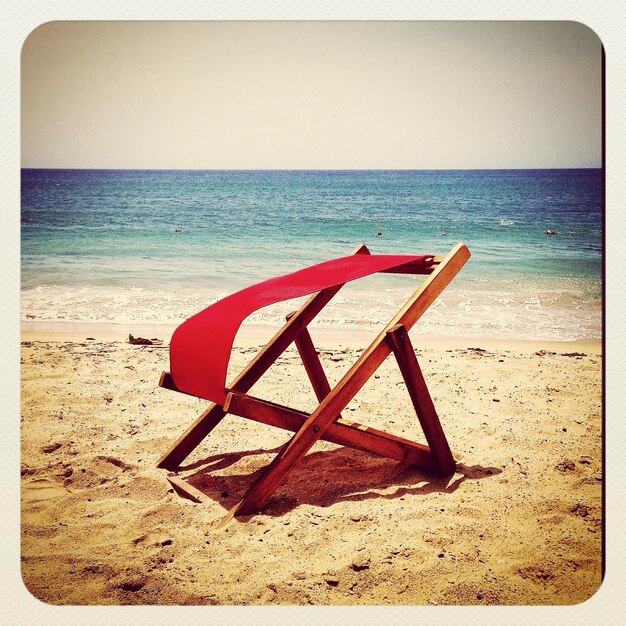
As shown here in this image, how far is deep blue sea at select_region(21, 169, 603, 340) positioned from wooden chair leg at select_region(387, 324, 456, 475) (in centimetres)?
132

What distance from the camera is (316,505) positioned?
2.73m

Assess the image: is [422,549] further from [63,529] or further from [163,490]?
[63,529]

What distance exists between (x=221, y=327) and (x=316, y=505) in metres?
0.83

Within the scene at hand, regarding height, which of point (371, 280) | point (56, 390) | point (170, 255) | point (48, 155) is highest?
point (48, 155)

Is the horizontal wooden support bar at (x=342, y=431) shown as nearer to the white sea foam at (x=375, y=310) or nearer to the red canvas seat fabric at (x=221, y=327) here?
the red canvas seat fabric at (x=221, y=327)

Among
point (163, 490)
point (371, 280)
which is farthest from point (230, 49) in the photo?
point (371, 280)

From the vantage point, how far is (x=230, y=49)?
4102 millimetres

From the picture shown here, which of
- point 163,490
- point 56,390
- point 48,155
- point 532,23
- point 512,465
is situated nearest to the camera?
point 163,490

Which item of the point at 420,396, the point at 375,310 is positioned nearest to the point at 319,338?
the point at 375,310

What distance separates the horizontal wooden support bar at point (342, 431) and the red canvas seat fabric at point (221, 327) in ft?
0.32

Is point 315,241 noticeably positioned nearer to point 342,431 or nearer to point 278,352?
point 278,352

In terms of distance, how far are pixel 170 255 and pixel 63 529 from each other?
968cm

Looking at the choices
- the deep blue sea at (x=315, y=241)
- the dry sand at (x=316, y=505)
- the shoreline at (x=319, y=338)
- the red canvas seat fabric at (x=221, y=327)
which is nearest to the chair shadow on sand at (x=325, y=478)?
the dry sand at (x=316, y=505)

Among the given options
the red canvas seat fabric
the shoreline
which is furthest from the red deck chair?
the shoreline
